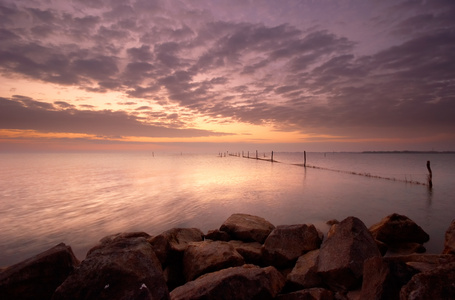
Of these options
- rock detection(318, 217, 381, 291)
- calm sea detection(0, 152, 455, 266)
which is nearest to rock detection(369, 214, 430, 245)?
calm sea detection(0, 152, 455, 266)

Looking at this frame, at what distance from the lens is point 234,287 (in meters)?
4.11

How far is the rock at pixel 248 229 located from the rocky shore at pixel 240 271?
604mm

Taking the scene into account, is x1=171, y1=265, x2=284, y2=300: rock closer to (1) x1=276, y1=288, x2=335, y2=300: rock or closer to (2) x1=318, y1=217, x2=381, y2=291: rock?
(1) x1=276, y1=288, x2=335, y2=300: rock

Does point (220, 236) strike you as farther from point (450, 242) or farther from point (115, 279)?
point (450, 242)

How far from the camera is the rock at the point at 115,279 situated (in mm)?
3471

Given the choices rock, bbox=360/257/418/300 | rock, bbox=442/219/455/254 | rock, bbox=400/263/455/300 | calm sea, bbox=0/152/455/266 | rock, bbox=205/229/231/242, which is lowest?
calm sea, bbox=0/152/455/266

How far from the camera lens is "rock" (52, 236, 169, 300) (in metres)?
3.47

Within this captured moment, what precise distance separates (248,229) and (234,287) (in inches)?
181

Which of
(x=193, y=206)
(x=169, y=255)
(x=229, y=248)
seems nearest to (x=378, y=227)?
(x=229, y=248)

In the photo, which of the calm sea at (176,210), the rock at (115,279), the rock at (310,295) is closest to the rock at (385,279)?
the rock at (310,295)

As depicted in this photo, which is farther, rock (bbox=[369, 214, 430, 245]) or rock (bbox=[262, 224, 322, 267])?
rock (bbox=[369, 214, 430, 245])

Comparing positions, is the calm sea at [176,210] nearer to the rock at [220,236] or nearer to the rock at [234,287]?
the rock at [220,236]

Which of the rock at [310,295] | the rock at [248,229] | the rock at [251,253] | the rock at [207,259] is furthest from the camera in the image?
the rock at [248,229]

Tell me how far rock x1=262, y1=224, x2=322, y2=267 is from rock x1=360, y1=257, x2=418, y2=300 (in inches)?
112
